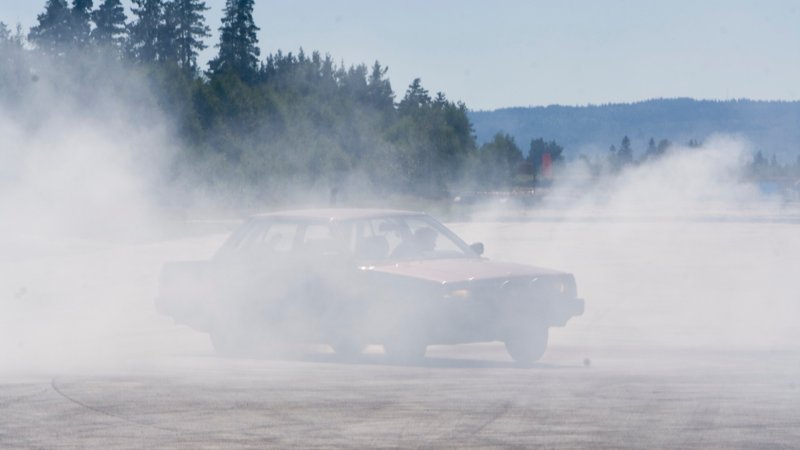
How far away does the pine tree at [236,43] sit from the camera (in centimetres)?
16038

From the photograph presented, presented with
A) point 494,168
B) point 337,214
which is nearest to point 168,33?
point 494,168

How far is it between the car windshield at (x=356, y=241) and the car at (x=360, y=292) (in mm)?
12

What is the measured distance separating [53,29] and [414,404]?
121 m

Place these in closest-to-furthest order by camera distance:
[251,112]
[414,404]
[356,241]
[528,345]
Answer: [414,404]
[528,345]
[356,241]
[251,112]

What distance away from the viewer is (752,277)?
29828 mm

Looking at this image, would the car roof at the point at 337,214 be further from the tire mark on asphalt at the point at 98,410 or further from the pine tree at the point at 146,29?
the pine tree at the point at 146,29

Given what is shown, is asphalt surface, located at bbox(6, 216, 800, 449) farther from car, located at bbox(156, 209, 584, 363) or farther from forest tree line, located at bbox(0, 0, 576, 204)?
forest tree line, located at bbox(0, 0, 576, 204)

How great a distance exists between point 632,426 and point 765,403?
5.34ft

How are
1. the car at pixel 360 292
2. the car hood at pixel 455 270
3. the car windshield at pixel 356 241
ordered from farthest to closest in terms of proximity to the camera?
the car windshield at pixel 356 241 < the car hood at pixel 455 270 < the car at pixel 360 292

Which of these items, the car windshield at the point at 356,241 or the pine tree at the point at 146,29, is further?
the pine tree at the point at 146,29

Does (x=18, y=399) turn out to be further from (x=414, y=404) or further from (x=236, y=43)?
(x=236, y=43)

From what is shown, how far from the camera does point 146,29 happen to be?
146 meters

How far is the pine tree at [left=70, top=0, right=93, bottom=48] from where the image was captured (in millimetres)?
130125

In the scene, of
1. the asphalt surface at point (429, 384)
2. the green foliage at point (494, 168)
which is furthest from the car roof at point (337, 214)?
the green foliage at point (494, 168)
